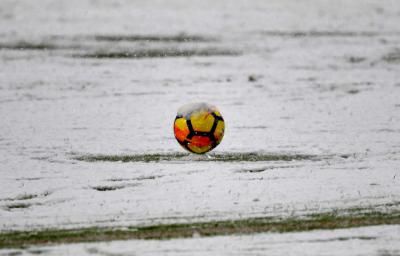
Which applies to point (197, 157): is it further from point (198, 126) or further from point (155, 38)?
point (155, 38)

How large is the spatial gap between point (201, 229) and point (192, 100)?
4.93 metres

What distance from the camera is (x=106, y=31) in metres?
16.2

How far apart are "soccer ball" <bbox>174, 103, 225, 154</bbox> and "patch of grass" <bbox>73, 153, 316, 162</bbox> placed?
365 millimetres

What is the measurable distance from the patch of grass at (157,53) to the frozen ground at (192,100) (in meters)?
0.04

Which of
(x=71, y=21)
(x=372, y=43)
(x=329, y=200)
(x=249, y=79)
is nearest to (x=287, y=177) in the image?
(x=329, y=200)

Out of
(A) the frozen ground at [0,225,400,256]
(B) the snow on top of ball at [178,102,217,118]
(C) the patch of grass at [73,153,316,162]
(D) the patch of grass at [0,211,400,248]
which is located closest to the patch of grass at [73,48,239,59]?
(C) the patch of grass at [73,153,316,162]

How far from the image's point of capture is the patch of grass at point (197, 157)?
28.9 ft

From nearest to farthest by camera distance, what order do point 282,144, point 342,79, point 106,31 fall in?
point 282,144 → point 342,79 → point 106,31

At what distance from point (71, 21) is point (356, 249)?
12.3 meters

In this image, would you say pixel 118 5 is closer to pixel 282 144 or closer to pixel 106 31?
pixel 106 31

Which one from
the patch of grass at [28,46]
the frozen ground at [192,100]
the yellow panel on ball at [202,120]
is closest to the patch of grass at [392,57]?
the frozen ground at [192,100]

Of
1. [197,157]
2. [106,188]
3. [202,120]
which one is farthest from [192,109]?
[106,188]

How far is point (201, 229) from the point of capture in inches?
271

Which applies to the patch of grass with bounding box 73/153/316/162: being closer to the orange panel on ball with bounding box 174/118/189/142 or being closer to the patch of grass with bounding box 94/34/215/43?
the orange panel on ball with bounding box 174/118/189/142
